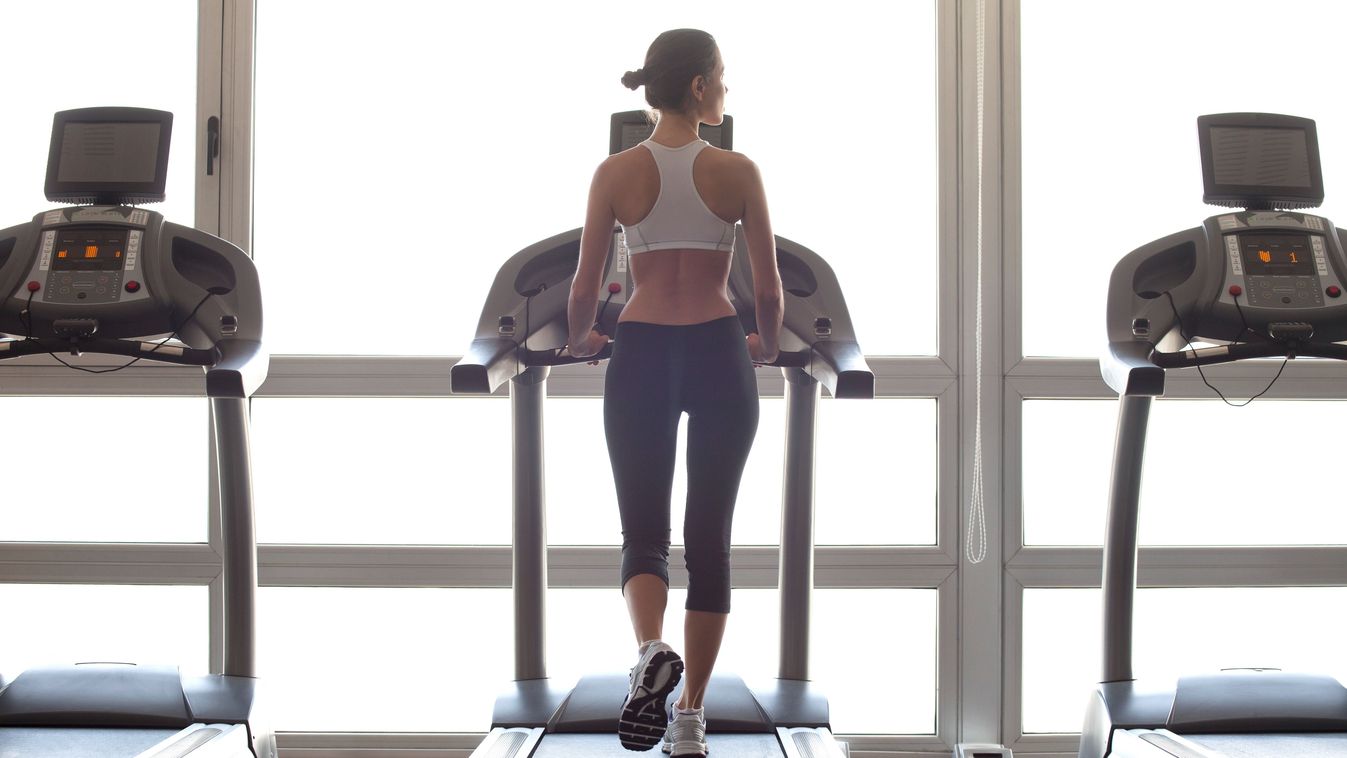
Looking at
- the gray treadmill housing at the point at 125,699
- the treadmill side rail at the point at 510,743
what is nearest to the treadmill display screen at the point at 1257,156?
the treadmill side rail at the point at 510,743

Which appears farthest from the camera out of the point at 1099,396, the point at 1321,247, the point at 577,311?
the point at 1099,396

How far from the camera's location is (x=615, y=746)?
2.41m

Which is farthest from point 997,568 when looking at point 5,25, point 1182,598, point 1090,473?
point 5,25

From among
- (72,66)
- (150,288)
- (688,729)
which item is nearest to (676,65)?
(688,729)

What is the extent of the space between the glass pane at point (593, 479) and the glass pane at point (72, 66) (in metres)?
1.42

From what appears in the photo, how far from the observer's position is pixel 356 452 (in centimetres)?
345

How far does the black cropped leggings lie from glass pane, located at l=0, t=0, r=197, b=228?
2181 millimetres

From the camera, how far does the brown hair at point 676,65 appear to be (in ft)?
6.28

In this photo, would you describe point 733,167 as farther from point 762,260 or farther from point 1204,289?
point 1204,289

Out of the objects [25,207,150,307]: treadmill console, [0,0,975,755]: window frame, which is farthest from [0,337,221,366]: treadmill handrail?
[0,0,975,755]: window frame

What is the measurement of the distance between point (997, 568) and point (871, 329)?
0.84 m

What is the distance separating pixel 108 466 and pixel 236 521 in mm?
1105

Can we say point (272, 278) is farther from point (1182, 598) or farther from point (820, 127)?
point (1182, 598)

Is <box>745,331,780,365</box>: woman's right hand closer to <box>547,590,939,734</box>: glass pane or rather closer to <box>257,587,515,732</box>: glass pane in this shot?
<box>547,590,939,734</box>: glass pane
